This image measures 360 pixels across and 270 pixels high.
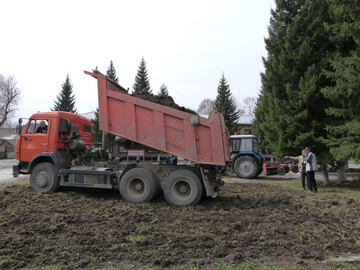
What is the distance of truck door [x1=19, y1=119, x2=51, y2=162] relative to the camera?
8781 mm

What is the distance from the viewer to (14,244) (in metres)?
4.33

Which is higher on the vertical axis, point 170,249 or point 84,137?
point 84,137

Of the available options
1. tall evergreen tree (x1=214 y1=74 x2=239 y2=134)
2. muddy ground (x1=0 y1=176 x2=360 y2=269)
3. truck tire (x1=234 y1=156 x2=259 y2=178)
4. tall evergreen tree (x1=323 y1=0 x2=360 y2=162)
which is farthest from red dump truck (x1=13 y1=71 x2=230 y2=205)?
tall evergreen tree (x1=214 y1=74 x2=239 y2=134)

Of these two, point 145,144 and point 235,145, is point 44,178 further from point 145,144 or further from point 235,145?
point 235,145

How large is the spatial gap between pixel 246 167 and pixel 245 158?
0.53m

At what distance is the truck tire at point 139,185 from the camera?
294 inches

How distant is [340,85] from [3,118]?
188 feet

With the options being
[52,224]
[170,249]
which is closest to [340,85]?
[170,249]

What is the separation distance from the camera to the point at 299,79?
1288 centimetres

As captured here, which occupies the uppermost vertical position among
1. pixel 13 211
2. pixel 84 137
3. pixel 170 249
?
pixel 84 137

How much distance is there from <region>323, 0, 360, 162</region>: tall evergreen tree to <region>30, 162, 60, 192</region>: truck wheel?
32.2 ft

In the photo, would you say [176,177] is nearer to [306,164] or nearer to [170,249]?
[170,249]

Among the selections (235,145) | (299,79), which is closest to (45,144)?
(299,79)

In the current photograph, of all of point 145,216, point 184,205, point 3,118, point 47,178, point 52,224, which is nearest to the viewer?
point 52,224
